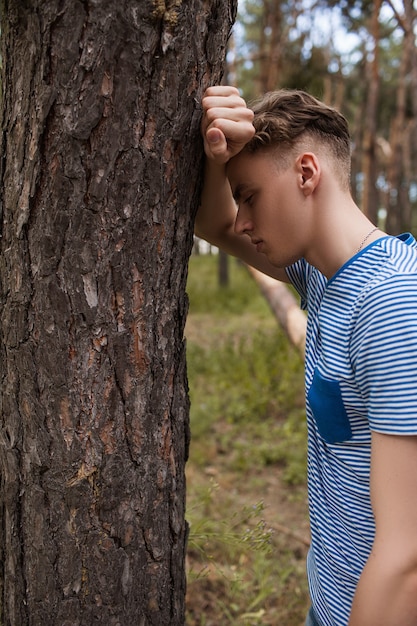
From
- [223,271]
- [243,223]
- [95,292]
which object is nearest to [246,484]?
[243,223]

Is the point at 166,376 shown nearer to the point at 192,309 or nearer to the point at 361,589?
the point at 361,589

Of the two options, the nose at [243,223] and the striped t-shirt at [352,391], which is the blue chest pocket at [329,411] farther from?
the nose at [243,223]

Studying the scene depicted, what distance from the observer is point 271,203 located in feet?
4.63

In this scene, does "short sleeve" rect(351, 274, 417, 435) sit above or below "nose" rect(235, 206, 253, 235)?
below

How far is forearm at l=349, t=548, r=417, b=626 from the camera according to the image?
110 centimetres

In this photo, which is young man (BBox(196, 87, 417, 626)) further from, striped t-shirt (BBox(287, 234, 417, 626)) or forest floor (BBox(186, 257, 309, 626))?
forest floor (BBox(186, 257, 309, 626))

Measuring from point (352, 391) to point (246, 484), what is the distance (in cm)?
314

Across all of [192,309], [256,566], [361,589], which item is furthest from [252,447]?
[192,309]

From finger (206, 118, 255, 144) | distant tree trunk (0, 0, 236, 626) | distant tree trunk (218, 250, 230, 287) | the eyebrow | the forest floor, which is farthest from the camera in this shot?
distant tree trunk (218, 250, 230, 287)

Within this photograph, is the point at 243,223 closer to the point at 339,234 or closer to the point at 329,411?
the point at 339,234

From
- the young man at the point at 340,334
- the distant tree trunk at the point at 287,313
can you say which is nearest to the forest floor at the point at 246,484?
the young man at the point at 340,334

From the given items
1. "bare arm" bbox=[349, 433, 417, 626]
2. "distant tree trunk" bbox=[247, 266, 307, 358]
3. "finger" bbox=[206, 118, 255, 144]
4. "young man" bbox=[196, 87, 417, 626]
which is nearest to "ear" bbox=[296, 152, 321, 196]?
"young man" bbox=[196, 87, 417, 626]

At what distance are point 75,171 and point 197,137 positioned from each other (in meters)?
0.32

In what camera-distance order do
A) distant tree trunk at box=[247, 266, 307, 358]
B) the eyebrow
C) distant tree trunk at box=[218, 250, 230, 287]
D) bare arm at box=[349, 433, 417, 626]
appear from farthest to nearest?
1. distant tree trunk at box=[218, 250, 230, 287]
2. distant tree trunk at box=[247, 266, 307, 358]
3. the eyebrow
4. bare arm at box=[349, 433, 417, 626]
